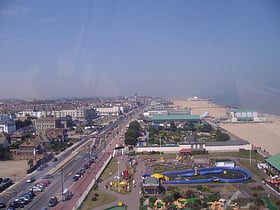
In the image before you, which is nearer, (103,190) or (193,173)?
(103,190)

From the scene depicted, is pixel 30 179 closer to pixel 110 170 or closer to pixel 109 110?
pixel 110 170

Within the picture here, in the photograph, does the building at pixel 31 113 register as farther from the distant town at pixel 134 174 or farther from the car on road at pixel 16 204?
the car on road at pixel 16 204

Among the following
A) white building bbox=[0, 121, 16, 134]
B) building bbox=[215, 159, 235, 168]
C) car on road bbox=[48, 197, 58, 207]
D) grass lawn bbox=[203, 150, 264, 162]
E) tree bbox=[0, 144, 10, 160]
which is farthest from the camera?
white building bbox=[0, 121, 16, 134]

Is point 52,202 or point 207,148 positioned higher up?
point 207,148

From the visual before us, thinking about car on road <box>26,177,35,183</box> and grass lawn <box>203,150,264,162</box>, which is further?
grass lawn <box>203,150,264,162</box>

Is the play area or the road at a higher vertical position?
the play area

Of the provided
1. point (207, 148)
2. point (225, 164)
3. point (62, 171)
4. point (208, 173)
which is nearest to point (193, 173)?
point (208, 173)

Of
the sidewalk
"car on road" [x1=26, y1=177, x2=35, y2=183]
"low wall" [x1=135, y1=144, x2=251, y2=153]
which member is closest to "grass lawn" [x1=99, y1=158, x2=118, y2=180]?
the sidewalk

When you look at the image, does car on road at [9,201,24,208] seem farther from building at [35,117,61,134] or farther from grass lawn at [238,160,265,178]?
building at [35,117,61,134]
